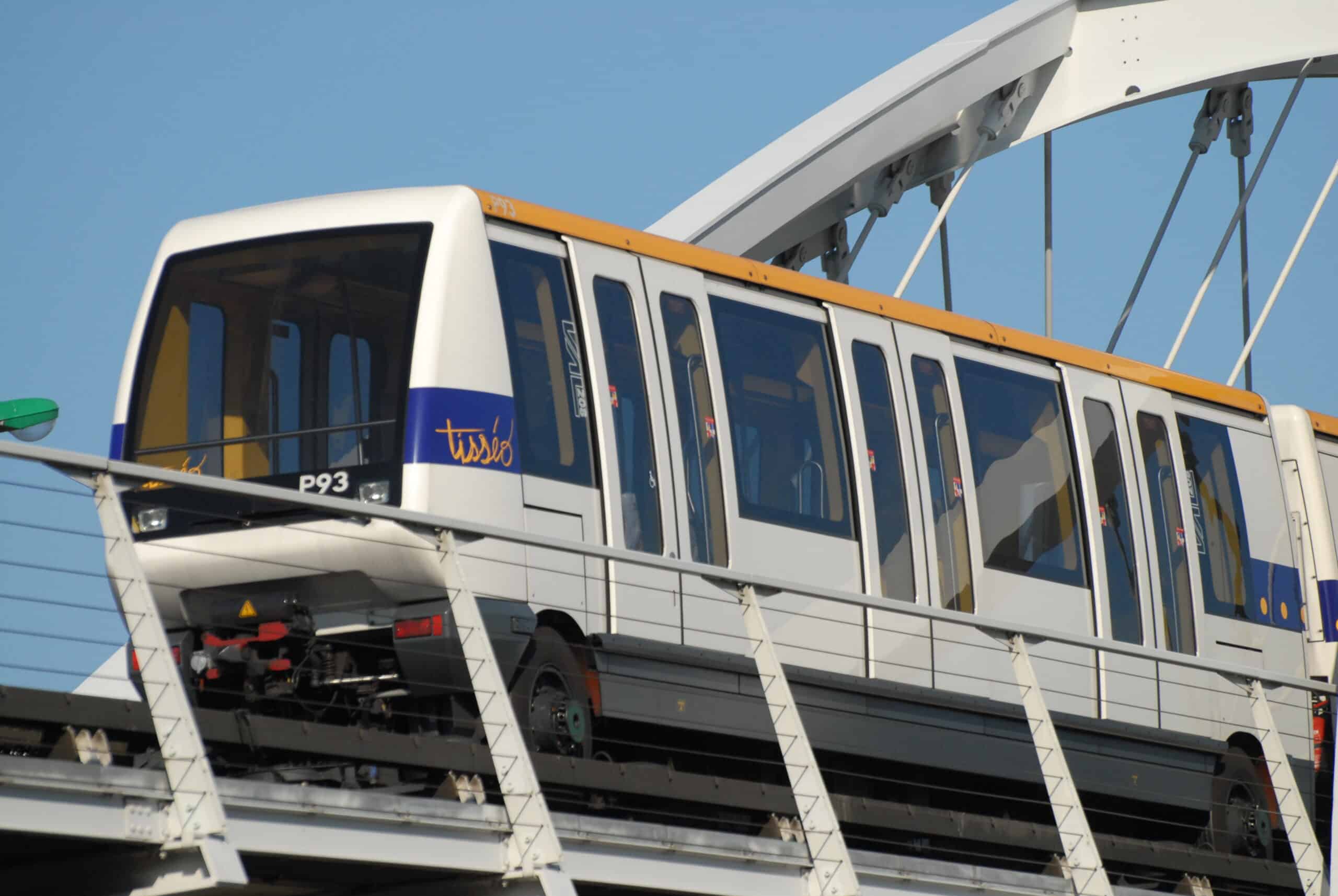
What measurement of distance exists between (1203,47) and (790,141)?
4.45m

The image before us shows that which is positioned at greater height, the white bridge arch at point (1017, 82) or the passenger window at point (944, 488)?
the white bridge arch at point (1017, 82)

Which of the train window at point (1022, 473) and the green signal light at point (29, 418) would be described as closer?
the green signal light at point (29, 418)

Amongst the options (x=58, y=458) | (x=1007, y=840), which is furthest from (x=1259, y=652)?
(x=58, y=458)

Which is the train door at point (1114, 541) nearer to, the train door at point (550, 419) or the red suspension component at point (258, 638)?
the train door at point (550, 419)

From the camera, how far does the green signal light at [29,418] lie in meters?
11.6

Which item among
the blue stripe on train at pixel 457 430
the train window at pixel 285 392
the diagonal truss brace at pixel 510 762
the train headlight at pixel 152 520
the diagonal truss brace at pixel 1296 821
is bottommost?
the diagonal truss brace at pixel 510 762

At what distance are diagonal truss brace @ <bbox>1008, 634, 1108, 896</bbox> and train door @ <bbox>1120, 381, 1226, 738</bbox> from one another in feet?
15.5

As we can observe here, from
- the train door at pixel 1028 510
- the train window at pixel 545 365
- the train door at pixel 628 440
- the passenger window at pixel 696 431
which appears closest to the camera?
the train window at pixel 545 365

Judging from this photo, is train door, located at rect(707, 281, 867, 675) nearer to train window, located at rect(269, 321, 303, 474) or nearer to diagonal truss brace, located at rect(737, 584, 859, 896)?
train window, located at rect(269, 321, 303, 474)

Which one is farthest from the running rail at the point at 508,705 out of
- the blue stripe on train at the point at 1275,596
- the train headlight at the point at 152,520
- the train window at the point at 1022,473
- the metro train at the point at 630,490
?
the blue stripe on train at the point at 1275,596

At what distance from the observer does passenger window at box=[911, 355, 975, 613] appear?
13211 mm

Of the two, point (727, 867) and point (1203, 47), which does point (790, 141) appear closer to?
point (1203, 47)

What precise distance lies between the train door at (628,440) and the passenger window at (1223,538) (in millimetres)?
5178

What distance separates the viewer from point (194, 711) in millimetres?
7672
